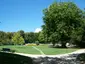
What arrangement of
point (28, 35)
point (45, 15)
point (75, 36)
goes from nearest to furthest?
point (75, 36) → point (45, 15) → point (28, 35)

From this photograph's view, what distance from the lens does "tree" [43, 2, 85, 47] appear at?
194ft

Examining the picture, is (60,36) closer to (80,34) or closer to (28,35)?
(80,34)

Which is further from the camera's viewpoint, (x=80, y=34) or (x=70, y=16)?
(x=70, y=16)

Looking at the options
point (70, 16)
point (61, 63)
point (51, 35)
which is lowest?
point (61, 63)

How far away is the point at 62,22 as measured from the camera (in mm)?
59594

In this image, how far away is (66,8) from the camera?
61.7 metres

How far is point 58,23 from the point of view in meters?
60.4

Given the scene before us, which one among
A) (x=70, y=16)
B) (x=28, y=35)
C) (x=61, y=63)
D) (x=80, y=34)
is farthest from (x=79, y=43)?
(x=28, y=35)

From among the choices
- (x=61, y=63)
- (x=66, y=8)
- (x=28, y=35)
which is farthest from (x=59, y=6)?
(x=28, y=35)

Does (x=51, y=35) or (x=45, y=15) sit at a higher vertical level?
(x=45, y=15)

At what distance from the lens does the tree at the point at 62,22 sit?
2334 inches

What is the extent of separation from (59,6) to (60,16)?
149 inches

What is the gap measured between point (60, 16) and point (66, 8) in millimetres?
3264

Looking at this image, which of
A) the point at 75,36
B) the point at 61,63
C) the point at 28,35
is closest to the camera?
the point at 61,63
